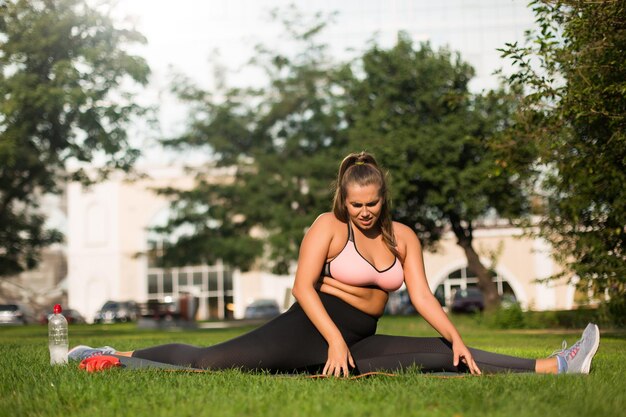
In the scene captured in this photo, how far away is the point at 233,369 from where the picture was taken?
644 cm

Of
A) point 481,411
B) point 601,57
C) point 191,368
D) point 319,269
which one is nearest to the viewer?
point 481,411

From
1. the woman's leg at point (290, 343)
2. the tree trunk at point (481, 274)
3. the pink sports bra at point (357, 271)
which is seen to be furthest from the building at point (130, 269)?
the pink sports bra at point (357, 271)

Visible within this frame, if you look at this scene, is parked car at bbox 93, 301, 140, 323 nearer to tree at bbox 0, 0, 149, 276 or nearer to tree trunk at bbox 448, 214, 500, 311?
tree trunk at bbox 448, 214, 500, 311

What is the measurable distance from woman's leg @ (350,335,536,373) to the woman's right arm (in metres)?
0.37

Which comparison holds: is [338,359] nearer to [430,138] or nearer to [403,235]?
[403,235]

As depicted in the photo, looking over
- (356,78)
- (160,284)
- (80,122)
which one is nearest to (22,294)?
(160,284)

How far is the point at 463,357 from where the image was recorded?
6.12 metres

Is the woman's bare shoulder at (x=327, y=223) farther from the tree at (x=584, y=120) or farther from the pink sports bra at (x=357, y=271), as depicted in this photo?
the tree at (x=584, y=120)

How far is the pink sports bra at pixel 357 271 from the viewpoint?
6.32m

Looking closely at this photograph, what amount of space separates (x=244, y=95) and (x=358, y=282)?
3498 centimetres

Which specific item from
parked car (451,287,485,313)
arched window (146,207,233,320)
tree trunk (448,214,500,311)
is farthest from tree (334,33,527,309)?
arched window (146,207,233,320)

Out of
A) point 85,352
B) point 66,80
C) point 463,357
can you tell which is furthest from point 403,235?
point 66,80

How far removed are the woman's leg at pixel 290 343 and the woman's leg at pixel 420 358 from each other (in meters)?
0.15

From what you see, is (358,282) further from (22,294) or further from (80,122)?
(22,294)
